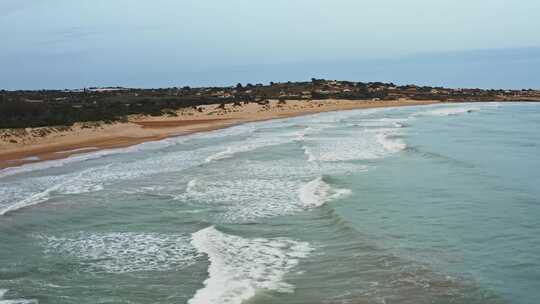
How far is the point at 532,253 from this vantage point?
10492 millimetres

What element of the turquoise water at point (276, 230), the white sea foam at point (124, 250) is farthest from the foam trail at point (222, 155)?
the white sea foam at point (124, 250)

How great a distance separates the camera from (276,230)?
13.0m

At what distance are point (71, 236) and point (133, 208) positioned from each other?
2.98 metres

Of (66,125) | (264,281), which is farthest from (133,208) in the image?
(66,125)

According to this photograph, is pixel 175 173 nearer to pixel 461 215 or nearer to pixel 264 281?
pixel 461 215

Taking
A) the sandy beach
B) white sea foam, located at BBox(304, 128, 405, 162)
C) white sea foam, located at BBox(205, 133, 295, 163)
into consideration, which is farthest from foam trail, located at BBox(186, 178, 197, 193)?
the sandy beach

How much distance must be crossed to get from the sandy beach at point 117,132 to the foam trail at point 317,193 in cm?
1347

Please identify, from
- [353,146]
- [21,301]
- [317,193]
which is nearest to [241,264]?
[21,301]

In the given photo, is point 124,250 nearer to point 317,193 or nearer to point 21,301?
point 21,301

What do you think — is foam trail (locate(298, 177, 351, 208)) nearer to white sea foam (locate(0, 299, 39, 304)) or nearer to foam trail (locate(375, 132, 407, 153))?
white sea foam (locate(0, 299, 39, 304))

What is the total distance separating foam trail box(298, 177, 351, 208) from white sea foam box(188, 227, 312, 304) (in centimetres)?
353

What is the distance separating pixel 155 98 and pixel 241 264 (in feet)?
225

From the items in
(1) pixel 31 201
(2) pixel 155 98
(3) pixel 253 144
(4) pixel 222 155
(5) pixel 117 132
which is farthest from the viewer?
(2) pixel 155 98

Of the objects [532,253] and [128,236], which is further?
[128,236]
